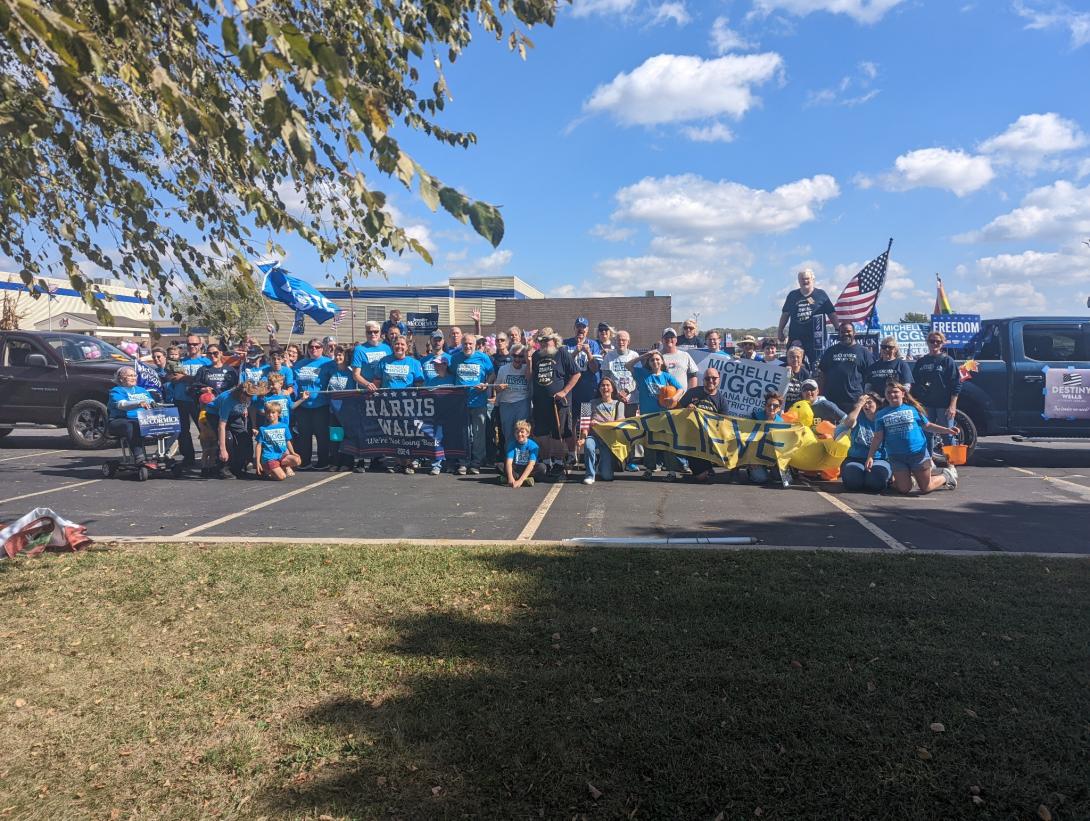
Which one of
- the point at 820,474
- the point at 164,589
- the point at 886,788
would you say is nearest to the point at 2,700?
the point at 164,589

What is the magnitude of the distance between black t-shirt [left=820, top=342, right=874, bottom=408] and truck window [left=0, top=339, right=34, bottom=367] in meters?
13.7

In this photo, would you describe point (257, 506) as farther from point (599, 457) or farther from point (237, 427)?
point (599, 457)

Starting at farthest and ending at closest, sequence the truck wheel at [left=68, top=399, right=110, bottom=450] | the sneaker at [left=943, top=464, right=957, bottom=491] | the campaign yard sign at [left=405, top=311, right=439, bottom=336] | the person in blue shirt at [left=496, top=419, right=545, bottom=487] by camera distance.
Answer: the campaign yard sign at [left=405, top=311, right=439, bottom=336], the truck wheel at [left=68, top=399, right=110, bottom=450], the person in blue shirt at [left=496, top=419, right=545, bottom=487], the sneaker at [left=943, top=464, right=957, bottom=491]

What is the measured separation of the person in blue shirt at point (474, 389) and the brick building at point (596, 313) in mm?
37675

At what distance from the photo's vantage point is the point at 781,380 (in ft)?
33.2

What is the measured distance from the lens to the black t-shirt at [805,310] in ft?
38.4

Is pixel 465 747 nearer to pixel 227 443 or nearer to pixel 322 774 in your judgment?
pixel 322 774

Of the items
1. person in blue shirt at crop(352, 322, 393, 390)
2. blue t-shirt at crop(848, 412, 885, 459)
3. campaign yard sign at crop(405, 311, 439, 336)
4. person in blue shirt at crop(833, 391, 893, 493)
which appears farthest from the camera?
campaign yard sign at crop(405, 311, 439, 336)

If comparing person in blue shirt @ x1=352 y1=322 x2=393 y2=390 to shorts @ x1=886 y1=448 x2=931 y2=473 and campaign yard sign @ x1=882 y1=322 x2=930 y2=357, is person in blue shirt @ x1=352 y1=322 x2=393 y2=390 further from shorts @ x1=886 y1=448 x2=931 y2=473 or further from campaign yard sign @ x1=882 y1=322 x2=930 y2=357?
campaign yard sign @ x1=882 y1=322 x2=930 y2=357

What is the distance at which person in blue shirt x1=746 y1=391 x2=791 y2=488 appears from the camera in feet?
30.8

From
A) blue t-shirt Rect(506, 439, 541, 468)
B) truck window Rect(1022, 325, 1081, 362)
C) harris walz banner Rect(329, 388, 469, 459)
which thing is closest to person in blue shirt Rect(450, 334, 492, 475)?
harris walz banner Rect(329, 388, 469, 459)

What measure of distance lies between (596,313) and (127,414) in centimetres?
4055

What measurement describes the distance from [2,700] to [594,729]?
285 centimetres

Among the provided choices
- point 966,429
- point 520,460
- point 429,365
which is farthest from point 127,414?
point 966,429
